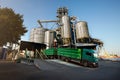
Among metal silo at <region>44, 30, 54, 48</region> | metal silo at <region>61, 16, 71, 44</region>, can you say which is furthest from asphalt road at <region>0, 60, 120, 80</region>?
metal silo at <region>61, 16, 71, 44</region>

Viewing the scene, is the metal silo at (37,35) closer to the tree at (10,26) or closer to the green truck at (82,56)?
the tree at (10,26)

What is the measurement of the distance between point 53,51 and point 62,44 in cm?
1894

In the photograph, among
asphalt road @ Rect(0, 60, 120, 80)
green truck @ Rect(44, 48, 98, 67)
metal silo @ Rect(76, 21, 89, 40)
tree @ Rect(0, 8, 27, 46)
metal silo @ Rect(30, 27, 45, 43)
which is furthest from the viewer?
metal silo @ Rect(30, 27, 45, 43)

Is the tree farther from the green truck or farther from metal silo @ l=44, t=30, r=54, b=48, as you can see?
metal silo @ l=44, t=30, r=54, b=48

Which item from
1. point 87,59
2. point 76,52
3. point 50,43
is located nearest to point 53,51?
point 76,52

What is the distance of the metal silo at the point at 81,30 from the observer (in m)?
51.1

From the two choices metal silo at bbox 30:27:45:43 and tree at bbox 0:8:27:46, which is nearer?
tree at bbox 0:8:27:46

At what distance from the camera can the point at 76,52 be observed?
2739cm

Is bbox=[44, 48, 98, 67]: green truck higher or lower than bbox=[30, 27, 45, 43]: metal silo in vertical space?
lower

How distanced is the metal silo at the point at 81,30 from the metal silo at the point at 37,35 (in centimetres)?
1326

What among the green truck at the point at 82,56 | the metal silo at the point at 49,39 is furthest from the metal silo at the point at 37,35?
the green truck at the point at 82,56

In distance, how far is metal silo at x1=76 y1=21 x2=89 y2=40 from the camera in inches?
2013

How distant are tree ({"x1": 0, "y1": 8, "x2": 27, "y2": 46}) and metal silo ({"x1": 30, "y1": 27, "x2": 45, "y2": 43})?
20.2 metres

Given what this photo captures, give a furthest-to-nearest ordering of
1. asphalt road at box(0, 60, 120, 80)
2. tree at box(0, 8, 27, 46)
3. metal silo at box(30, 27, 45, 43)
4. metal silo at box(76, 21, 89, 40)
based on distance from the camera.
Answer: metal silo at box(30, 27, 45, 43) < metal silo at box(76, 21, 89, 40) < tree at box(0, 8, 27, 46) < asphalt road at box(0, 60, 120, 80)
